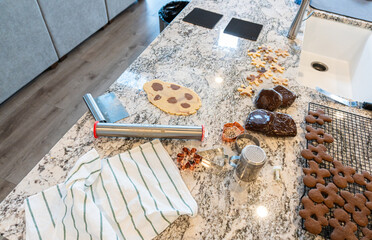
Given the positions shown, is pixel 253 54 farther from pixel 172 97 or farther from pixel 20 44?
pixel 20 44

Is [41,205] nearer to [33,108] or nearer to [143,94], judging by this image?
[143,94]

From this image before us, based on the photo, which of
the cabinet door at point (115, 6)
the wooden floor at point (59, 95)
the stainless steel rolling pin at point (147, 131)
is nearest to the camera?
the stainless steel rolling pin at point (147, 131)

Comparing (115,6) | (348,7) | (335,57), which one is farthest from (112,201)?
(115,6)

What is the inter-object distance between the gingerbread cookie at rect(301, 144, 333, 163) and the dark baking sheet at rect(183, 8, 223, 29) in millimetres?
903

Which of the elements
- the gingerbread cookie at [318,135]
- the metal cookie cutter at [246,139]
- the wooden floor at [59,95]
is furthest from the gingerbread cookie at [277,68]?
the wooden floor at [59,95]

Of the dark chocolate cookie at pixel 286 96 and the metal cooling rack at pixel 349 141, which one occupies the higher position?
the dark chocolate cookie at pixel 286 96

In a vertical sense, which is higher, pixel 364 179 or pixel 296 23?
pixel 296 23

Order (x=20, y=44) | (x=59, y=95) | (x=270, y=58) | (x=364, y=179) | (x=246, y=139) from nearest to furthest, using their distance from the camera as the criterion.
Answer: (x=364, y=179)
(x=246, y=139)
(x=270, y=58)
(x=20, y=44)
(x=59, y=95)

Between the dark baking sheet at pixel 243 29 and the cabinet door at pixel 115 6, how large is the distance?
5.63ft

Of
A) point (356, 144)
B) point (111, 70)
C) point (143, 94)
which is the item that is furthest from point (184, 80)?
point (111, 70)

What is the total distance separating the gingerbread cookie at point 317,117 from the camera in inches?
39.7

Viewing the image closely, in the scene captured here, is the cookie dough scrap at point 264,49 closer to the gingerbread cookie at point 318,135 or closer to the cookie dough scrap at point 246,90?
the cookie dough scrap at point 246,90

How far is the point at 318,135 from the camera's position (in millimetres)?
961

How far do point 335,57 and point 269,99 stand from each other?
90 centimetres
